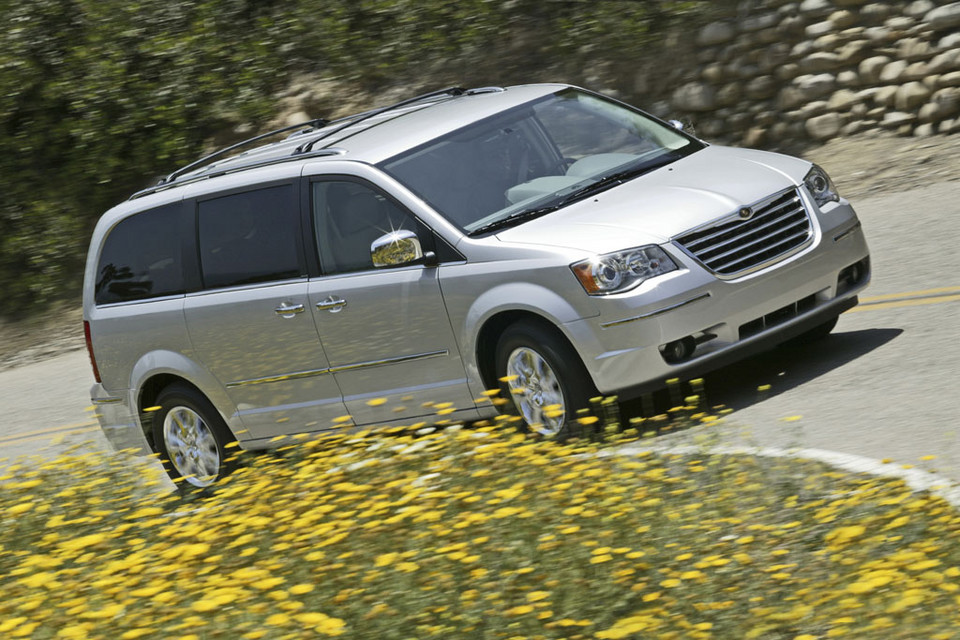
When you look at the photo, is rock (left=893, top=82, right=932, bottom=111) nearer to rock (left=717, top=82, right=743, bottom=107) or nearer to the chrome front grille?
rock (left=717, top=82, right=743, bottom=107)

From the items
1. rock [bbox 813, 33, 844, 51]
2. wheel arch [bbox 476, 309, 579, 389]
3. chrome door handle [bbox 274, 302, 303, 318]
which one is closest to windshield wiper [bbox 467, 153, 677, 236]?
wheel arch [bbox 476, 309, 579, 389]

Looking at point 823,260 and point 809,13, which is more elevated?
point 809,13

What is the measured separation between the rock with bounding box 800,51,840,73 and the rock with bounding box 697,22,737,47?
91cm

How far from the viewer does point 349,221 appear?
795 cm

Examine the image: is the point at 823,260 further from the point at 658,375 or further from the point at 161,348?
the point at 161,348

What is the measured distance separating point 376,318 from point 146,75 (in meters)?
11.7

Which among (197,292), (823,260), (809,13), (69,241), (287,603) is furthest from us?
(69,241)

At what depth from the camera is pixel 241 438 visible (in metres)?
8.69

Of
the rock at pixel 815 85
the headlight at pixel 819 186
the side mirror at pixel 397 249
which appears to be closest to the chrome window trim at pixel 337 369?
the side mirror at pixel 397 249

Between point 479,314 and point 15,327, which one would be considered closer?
point 479,314

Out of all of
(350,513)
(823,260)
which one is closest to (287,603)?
(350,513)

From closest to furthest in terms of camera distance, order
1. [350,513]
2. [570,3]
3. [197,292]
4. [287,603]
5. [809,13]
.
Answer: [287,603] < [350,513] < [197,292] < [809,13] < [570,3]

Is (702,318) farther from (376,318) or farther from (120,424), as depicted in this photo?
(120,424)

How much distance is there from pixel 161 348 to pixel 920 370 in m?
4.62
